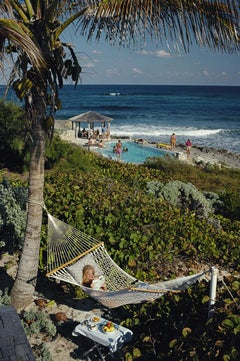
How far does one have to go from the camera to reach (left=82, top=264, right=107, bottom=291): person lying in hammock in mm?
4184

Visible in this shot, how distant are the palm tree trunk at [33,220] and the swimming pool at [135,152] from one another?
46.7ft

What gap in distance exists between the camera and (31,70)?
11.3 ft

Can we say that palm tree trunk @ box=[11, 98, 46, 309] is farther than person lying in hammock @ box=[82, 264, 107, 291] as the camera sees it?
No

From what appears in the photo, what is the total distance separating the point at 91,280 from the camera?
425cm

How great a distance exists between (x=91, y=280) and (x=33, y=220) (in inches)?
35.0

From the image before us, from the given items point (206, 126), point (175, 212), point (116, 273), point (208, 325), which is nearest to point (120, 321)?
point (116, 273)

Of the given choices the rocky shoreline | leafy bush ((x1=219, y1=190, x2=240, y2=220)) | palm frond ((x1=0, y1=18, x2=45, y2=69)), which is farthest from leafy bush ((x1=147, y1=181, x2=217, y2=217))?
the rocky shoreline

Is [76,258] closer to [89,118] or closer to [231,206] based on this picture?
[231,206]

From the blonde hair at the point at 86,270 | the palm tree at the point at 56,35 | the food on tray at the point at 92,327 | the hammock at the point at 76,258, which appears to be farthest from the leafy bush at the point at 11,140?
the food on tray at the point at 92,327

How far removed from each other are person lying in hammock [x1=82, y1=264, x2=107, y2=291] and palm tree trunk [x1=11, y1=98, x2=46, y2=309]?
1.69 feet

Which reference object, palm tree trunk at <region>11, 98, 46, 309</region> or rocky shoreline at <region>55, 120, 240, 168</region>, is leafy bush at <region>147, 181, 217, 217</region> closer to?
palm tree trunk at <region>11, 98, 46, 309</region>

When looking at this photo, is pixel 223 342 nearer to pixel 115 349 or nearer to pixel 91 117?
pixel 115 349

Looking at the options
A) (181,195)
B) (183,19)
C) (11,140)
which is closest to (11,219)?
(183,19)

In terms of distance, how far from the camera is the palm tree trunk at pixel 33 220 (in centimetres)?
376
